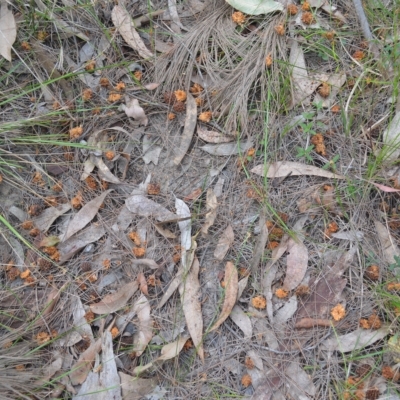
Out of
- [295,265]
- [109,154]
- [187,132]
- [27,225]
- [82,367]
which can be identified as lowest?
[82,367]

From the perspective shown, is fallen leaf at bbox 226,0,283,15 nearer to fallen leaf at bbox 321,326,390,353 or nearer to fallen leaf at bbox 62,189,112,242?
fallen leaf at bbox 62,189,112,242

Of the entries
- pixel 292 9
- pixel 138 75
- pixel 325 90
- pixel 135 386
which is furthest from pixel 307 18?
pixel 135 386

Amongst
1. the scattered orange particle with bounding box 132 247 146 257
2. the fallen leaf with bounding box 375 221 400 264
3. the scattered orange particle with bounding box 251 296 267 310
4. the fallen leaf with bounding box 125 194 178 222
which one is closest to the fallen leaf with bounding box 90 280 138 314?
the scattered orange particle with bounding box 132 247 146 257

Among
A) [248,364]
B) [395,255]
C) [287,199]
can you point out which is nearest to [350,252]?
[395,255]

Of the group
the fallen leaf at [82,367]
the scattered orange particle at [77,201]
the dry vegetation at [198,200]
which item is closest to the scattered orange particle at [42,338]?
the dry vegetation at [198,200]

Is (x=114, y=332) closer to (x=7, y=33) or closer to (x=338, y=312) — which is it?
(x=338, y=312)

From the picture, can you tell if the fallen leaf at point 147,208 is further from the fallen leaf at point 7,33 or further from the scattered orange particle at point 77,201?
the fallen leaf at point 7,33

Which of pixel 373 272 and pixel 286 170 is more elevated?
pixel 286 170
